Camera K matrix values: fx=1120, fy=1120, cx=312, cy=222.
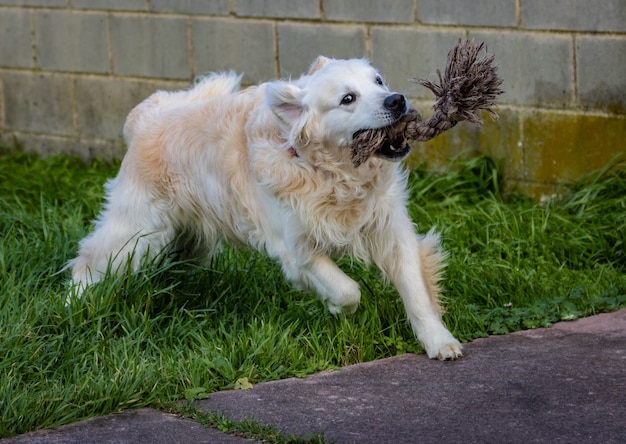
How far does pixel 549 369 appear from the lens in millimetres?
4441

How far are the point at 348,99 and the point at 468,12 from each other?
8.35ft

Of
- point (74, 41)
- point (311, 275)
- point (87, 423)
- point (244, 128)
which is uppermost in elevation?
point (74, 41)

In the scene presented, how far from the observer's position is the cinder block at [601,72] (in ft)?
21.3

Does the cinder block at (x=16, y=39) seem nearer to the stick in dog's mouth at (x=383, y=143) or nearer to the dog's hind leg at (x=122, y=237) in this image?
the dog's hind leg at (x=122, y=237)

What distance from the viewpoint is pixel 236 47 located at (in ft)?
26.7

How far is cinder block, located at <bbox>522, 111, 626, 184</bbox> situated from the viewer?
21.7 ft

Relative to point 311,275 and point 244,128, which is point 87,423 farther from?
point 244,128

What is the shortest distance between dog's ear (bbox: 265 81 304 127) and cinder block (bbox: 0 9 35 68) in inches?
203

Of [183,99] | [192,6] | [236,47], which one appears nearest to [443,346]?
[183,99]

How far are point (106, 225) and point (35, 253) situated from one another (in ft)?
1.62

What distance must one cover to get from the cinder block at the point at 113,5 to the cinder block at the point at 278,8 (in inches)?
37.0

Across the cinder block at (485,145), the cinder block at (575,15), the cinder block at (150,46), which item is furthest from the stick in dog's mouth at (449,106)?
the cinder block at (150,46)

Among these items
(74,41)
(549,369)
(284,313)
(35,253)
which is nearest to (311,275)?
(284,313)

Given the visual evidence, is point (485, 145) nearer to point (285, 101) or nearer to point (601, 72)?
point (601, 72)
